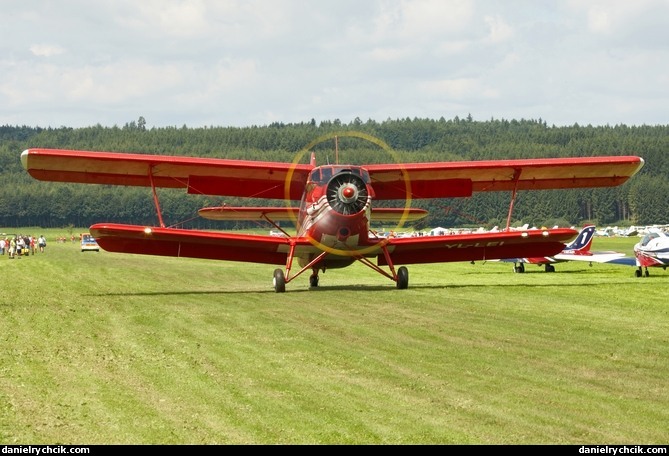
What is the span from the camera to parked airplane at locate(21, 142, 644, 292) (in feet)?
78.0

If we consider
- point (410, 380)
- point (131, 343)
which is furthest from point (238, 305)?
point (410, 380)

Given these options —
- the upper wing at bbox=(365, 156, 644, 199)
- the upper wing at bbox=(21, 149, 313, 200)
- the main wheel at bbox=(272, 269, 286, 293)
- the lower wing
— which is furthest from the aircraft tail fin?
the main wheel at bbox=(272, 269, 286, 293)

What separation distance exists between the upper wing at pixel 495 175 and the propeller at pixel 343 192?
1996 mm

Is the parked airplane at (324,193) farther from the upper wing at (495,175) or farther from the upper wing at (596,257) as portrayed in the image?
the upper wing at (596,257)

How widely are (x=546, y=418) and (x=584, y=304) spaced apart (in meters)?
12.2

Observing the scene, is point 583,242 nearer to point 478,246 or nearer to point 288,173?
point 478,246

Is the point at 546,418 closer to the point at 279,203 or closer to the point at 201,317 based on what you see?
the point at 201,317

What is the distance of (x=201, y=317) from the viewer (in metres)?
17.8

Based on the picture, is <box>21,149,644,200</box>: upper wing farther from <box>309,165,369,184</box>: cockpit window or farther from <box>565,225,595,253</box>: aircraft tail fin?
<box>565,225,595,253</box>: aircraft tail fin

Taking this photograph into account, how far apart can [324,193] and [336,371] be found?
12.4 meters

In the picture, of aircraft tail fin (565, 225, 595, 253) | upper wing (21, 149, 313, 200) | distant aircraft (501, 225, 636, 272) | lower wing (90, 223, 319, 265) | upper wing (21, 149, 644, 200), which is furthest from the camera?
aircraft tail fin (565, 225, 595, 253)

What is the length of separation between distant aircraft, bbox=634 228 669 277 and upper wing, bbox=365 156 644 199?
4382mm

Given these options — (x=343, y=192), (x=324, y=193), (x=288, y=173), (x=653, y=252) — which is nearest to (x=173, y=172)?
(x=288, y=173)

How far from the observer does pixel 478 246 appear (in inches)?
1048
